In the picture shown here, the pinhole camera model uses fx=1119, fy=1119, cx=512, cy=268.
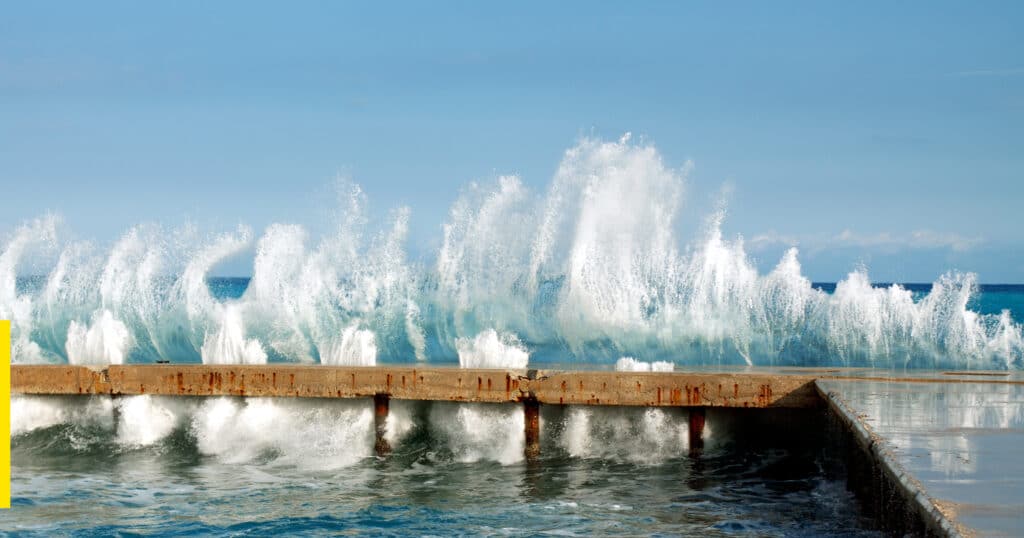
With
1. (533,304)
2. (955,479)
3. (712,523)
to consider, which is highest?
(533,304)

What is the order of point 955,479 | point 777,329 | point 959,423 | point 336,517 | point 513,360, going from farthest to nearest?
point 777,329 < point 513,360 < point 336,517 < point 959,423 < point 955,479

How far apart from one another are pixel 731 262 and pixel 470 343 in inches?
410

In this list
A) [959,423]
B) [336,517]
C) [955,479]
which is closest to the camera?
[955,479]

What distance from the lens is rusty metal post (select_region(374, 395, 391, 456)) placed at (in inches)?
626

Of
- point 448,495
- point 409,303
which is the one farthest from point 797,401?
point 409,303

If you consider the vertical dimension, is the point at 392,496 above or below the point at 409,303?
below

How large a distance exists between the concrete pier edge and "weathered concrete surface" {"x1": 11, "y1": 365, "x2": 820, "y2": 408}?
1.94 m

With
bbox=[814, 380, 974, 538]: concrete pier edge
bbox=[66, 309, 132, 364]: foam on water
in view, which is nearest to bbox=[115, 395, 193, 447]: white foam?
bbox=[66, 309, 132, 364]: foam on water

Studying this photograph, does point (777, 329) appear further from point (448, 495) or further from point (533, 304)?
point (448, 495)

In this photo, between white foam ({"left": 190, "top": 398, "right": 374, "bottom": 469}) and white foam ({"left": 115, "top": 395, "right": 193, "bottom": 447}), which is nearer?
white foam ({"left": 190, "top": 398, "right": 374, "bottom": 469})

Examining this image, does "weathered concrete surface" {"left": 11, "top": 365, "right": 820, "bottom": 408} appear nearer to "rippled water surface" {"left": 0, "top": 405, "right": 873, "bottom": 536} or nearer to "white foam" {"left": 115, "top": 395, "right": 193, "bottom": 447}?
Answer: "white foam" {"left": 115, "top": 395, "right": 193, "bottom": 447}

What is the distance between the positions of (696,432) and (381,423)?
14.5 ft

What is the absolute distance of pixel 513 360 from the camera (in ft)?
59.5

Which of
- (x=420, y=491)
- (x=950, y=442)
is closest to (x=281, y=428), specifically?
(x=420, y=491)
